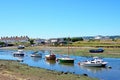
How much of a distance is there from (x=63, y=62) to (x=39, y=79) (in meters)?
39.1

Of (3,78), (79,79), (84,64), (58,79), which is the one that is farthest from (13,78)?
(84,64)

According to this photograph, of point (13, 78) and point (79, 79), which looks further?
point (79, 79)

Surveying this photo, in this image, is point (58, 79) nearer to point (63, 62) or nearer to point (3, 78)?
point (3, 78)

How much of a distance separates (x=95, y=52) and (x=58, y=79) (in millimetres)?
76030

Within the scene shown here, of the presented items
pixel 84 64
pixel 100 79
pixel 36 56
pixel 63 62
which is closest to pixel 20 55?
pixel 36 56

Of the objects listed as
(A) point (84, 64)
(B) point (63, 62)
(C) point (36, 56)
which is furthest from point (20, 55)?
(A) point (84, 64)

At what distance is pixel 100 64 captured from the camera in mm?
65125

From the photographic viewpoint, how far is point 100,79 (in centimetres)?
4309

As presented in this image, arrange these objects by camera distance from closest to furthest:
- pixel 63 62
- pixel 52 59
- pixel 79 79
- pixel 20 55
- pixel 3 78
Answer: pixel 3 78 → pixel 79 79 → pixel 63 62 → pixel 52 59 → pixel 20 55

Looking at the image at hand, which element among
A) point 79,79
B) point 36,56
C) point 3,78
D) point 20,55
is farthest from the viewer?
point 20,55

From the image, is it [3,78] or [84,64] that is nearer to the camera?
[3,78]

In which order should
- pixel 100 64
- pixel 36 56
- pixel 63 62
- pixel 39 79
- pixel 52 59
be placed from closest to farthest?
pixel 39 79
pixel 100 64
pixel 63 62
pixel 52 59
pixel 36 56

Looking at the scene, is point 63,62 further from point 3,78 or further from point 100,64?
point 3,78

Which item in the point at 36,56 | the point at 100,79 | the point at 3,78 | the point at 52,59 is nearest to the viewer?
the point at 3,78
